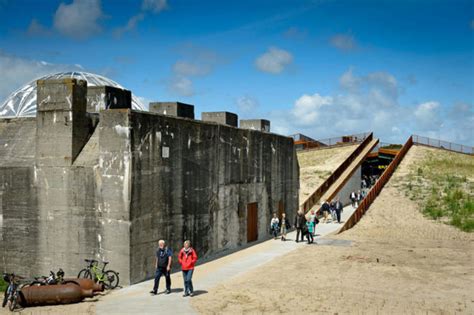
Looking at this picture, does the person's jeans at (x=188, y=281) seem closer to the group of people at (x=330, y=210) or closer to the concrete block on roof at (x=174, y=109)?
the concrete block on roof at (x=174, y=109)

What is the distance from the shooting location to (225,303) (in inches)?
491

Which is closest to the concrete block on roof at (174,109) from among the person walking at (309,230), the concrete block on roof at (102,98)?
the concrete block on roof at (102,98)

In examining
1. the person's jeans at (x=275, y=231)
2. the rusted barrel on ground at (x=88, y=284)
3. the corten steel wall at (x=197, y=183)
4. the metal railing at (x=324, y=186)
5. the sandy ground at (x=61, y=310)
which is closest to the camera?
the sandy ground at (x=61, y=310)

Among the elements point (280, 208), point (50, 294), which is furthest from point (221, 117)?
point (50, 294)

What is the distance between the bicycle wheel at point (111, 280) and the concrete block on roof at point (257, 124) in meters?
12.7

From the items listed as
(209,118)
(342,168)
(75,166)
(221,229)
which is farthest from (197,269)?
(342,168)

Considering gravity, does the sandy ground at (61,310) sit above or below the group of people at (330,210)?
below

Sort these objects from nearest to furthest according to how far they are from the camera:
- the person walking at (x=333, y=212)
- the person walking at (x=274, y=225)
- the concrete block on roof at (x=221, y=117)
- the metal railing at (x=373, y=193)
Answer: the concrete block on roof at (x=221, y=117) < the person walking at (x=274, y=225) < the metal railing at (x=373, y=193) < the person walking at (x=333, y=212)

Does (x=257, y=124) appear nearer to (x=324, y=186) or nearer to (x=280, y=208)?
Result: (x=280, y=208)

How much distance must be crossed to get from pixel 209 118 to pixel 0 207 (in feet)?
30.7

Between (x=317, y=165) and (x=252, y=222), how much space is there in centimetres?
2514

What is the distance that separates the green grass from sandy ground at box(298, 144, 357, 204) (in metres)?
6.72

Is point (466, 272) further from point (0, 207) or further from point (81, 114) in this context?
point (0, 207)

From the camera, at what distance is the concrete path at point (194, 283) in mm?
11820
